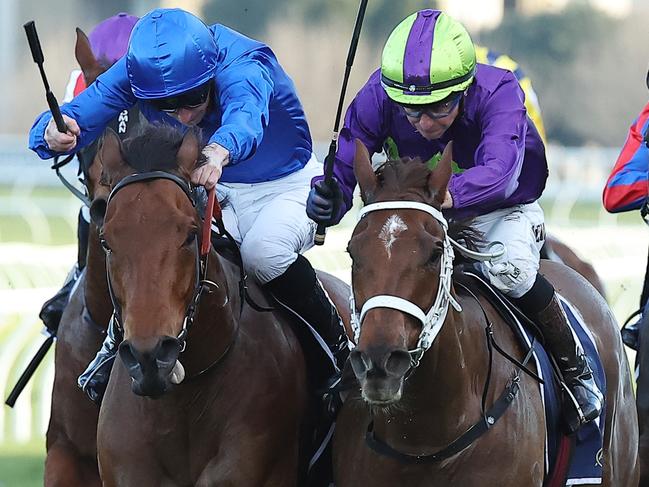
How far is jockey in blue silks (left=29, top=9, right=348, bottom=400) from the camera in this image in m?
5.10

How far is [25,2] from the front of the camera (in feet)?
62.4

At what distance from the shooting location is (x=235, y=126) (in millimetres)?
4973

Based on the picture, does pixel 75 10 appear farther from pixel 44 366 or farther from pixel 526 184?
pixel 526 184

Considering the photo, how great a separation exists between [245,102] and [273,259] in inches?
23.8

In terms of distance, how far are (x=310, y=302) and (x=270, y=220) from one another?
0.36 meters

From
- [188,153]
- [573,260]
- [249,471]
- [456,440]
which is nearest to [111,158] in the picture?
[188,153]

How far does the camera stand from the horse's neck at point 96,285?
5.34 metres

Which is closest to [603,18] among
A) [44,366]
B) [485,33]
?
[485,33]

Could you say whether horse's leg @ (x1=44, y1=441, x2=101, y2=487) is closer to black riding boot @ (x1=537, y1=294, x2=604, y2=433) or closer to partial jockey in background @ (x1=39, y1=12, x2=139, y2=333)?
partial jockey in background @ (x1=39, y1=12, x2=139, y2=333)

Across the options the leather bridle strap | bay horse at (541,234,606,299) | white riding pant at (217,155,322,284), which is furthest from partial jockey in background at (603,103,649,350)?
the leather bridle strap

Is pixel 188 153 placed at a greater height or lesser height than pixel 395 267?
greater

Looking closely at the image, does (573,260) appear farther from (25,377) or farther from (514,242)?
(25,377)

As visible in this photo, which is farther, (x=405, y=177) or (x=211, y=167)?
(x=211, y=167)

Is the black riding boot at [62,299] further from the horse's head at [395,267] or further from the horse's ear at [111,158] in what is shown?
the horse's head at [395,267]
